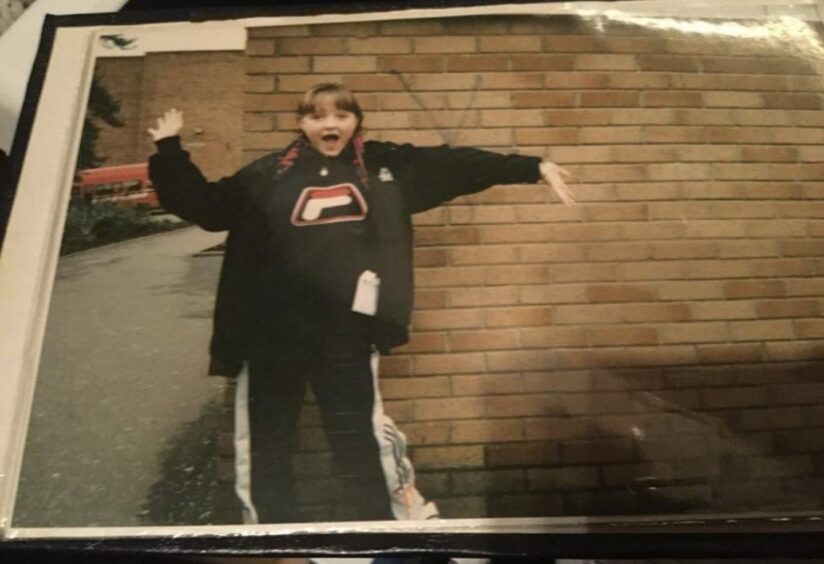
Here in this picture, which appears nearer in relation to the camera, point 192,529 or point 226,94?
point 192,529

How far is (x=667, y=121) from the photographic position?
53cm

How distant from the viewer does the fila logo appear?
0.50 metres

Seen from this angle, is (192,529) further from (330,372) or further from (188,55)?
(188,55)

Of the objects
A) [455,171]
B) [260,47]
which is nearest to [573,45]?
[455,171]

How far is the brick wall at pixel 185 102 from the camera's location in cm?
53

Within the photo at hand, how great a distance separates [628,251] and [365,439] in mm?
221

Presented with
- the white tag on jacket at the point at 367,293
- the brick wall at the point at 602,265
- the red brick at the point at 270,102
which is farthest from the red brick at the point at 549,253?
the red brick at the point at 270,102

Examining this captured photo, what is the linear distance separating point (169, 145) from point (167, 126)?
2cm

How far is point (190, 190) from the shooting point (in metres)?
0.52

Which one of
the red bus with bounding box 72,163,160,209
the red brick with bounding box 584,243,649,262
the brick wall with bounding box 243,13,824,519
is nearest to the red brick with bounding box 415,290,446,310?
the brick wall with bounding box 243,13,824,519

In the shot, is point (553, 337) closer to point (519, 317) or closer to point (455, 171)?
point (519, 317)

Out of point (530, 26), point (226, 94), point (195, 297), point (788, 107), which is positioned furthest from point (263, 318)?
point (788, 107)

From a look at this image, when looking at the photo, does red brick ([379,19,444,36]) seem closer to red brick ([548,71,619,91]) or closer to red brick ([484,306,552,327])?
red brick ([548,71,619,91])

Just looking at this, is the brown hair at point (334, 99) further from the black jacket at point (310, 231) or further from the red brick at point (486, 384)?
the red brick at point (486, 384)
